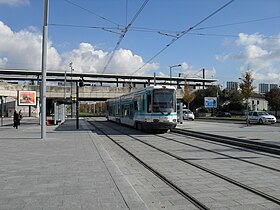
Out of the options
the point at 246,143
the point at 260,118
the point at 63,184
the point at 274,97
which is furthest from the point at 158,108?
the point at 274,97

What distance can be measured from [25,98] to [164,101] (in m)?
19.9

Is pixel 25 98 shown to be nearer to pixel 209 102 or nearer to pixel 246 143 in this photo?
pixel 246 143

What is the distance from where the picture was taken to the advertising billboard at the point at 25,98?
35.7 meters

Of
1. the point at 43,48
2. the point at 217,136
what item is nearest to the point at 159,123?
the point at 217,136

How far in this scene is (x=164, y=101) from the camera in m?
22.8

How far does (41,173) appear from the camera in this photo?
803cm

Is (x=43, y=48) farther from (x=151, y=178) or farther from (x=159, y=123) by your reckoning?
(x=151, y=178)

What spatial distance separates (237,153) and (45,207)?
31.2ft

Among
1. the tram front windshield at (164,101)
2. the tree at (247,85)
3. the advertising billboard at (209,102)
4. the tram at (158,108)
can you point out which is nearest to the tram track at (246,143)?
the tram at (158,108)

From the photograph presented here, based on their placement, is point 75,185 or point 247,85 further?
point 247,85

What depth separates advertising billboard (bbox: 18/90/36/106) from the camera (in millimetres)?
35656

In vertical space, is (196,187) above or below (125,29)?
below

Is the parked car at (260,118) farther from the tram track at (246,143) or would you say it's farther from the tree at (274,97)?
the tree at (274,97)

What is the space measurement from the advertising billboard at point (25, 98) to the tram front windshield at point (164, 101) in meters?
19.1
